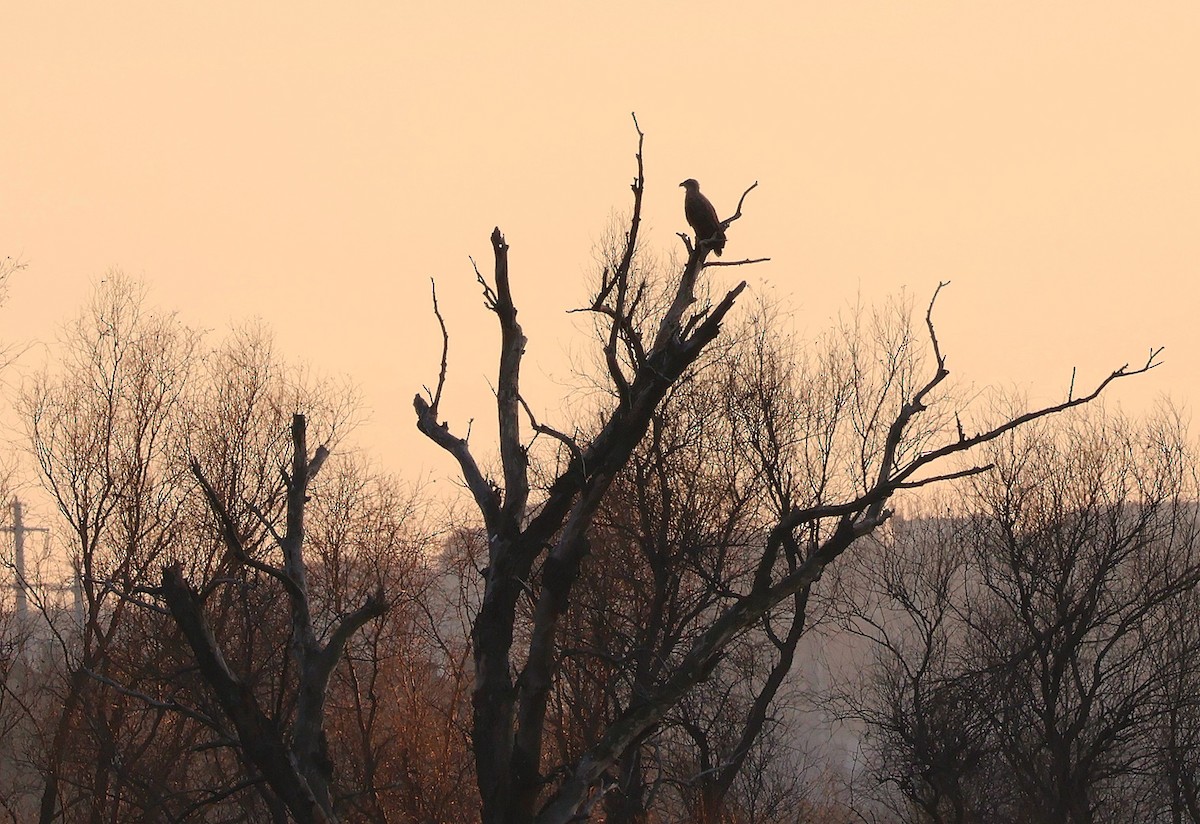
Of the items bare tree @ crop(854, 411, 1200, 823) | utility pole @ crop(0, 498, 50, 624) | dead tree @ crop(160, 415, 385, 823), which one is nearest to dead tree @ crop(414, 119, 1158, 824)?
dead tree @ crop(160, 415, 385, 823)

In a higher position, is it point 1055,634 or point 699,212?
point 1055,634

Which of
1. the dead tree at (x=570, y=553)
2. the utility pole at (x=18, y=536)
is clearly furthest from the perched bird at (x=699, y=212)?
the utility pole at (x=18, y=536)

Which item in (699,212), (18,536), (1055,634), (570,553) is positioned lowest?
(570,553)

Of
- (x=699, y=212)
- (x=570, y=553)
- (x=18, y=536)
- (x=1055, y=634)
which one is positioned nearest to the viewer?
(x=570, y=553)

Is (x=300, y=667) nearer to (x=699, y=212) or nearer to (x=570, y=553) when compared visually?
(x=570, y=553)

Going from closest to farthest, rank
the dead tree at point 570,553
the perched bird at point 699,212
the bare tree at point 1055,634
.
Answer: the dead tree at point 570,553
the perched bird at point 699,212
the bare tree at point 1055,634

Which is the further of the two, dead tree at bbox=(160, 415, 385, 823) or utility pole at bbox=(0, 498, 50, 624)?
utility pole at bbox=(0, 498, 50, 624)

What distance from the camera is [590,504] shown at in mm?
7238

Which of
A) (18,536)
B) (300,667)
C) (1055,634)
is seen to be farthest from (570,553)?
(18,536)

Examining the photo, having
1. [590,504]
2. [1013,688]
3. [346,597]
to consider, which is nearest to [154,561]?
[346,597]

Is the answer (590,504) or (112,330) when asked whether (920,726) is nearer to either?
(112,330)

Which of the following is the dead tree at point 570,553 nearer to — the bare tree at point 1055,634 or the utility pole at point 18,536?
the bare tree at point 1055,634

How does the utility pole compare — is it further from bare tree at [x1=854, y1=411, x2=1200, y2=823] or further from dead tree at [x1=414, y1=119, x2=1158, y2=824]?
dead tree at [x1=414, y1=119, x2=1158, y2=824]

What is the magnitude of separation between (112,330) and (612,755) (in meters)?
22.4
